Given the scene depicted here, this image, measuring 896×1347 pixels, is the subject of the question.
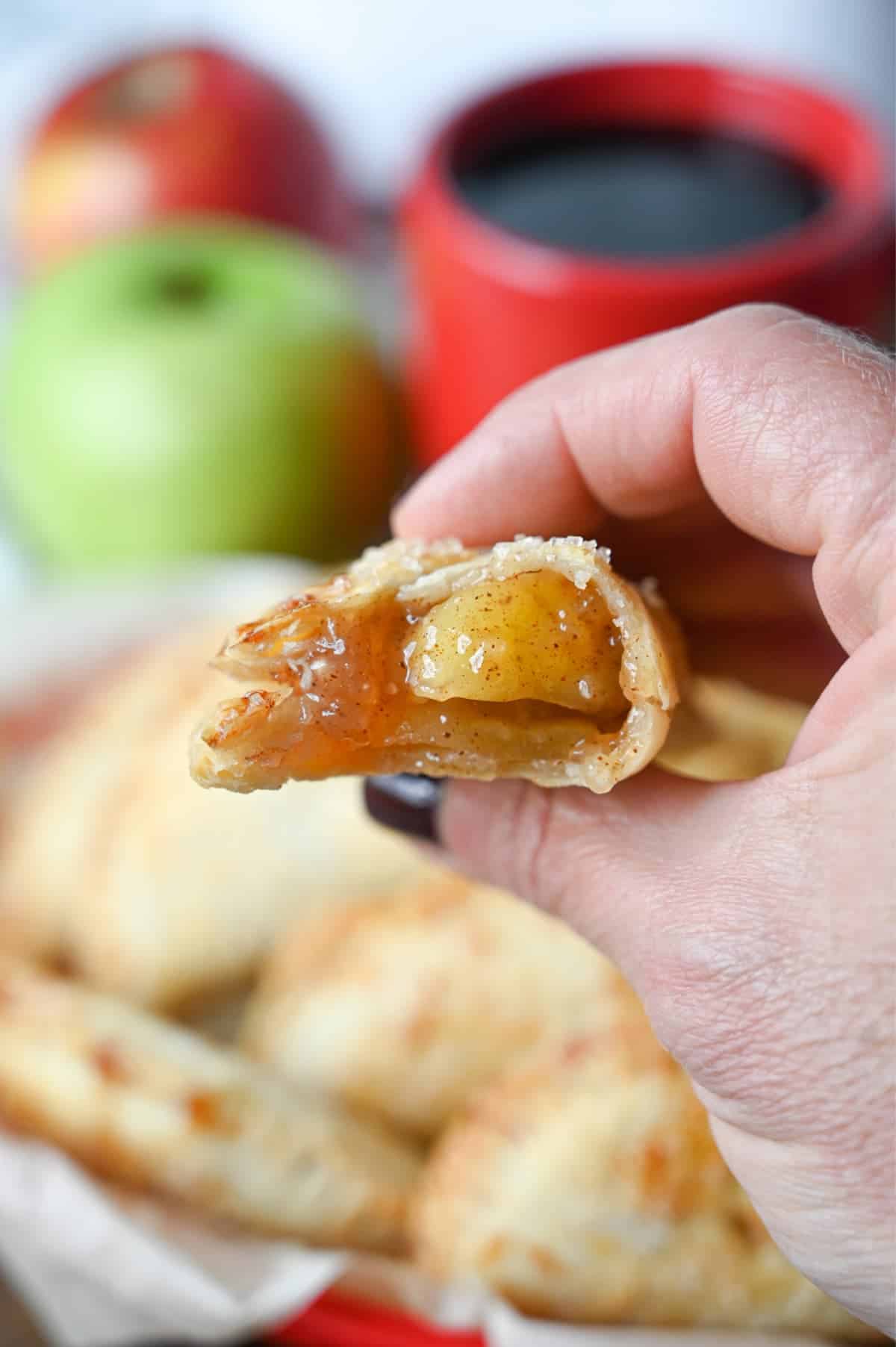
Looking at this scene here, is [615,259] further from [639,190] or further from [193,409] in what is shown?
[193,409]

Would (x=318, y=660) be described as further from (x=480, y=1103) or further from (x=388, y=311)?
(x=388, y=311)

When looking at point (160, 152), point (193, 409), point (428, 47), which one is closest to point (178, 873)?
point (193, 409)

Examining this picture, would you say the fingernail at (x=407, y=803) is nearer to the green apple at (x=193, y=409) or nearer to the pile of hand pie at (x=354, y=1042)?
the pile of hand pie at (x=354, y=1042)

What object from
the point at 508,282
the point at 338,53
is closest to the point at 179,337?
the point at 508,282

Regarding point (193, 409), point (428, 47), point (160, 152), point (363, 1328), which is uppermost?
point (428, 47)

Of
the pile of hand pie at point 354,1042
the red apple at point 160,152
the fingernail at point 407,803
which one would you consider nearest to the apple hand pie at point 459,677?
the pile of hand pie at point 354,1042

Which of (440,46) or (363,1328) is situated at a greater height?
(440,46)

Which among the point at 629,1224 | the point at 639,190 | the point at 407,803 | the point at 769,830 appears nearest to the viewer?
the point at 769,830
